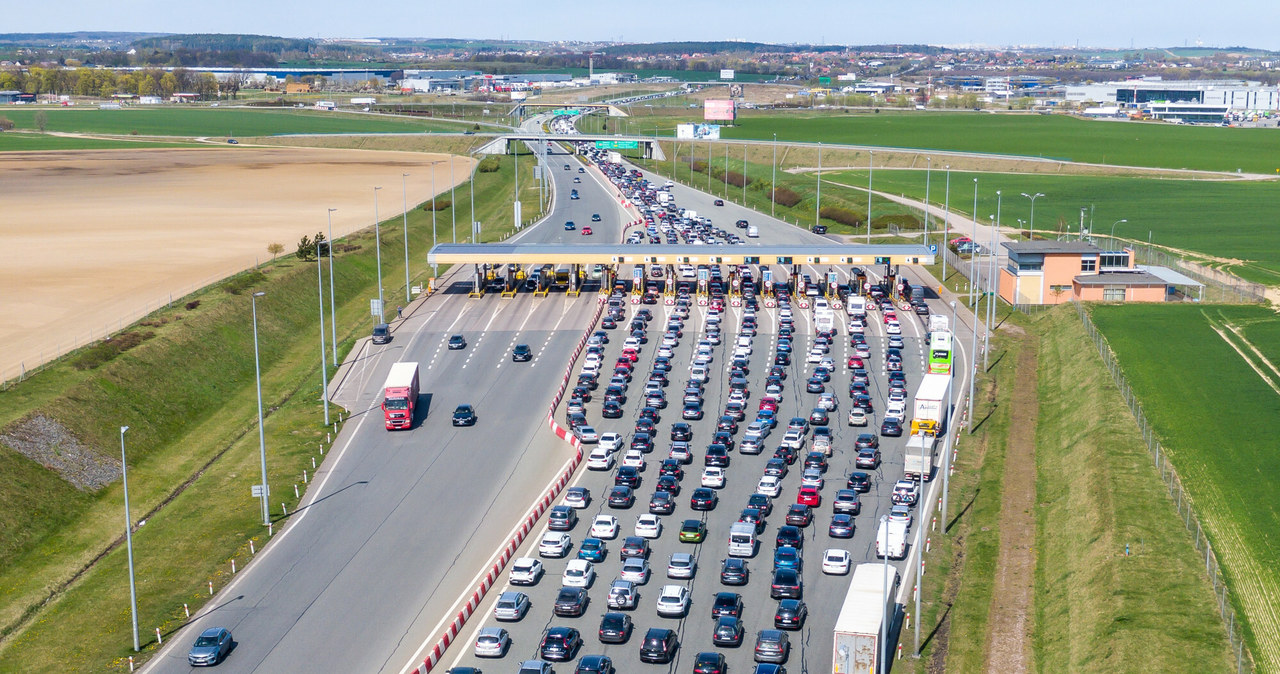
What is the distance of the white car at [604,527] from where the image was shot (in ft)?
190

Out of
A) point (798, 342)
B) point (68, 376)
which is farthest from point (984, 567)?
point (68, 376)

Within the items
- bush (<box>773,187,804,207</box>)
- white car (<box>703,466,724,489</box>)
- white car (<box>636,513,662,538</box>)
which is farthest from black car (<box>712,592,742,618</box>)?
bush (<box>773,187,804,207</box>)

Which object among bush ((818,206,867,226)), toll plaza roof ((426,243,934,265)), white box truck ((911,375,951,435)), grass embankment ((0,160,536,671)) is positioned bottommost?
grass embankment ((0,160,536,671))

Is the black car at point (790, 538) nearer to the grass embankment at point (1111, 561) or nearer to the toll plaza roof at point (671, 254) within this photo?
the grass embankment at point (1111, 561)

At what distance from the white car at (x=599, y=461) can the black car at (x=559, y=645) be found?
21545 mm

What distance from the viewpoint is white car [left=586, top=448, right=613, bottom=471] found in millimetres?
68062

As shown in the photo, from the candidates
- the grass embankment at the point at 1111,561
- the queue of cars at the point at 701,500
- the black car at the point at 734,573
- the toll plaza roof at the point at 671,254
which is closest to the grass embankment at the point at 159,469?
the toll plaza roof at the point at 671,254

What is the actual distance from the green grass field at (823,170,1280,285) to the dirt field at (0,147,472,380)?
248 ft

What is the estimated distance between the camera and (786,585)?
167ft

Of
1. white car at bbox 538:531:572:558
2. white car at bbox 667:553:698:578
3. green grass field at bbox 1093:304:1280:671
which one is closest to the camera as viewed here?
green grass field at bbox 1093:304:1280:671

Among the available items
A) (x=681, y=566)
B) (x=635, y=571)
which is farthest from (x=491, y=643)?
(x=681, y=566)

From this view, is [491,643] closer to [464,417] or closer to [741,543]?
[741,543]

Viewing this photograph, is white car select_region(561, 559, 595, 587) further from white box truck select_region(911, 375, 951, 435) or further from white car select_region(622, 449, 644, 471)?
white box truck select_region(911, 375, 951, 435)

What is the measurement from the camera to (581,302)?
10938 cm
